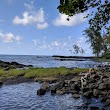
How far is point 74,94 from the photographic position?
2853 centimetres

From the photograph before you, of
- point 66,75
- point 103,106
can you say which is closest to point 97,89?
point 103,106

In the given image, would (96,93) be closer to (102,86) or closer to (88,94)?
(88,94)

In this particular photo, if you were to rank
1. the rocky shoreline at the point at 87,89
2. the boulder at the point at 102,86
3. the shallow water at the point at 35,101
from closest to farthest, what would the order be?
the shallow water at the point at 35,101, the rocky shoreline at the point at 87,89, the boulder at the point at 102,86

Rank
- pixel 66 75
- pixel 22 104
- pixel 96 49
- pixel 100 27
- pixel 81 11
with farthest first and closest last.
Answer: pixel 96 49, pixel 66 75, pixel 22 104, pixel 100 27, pixel 81 11

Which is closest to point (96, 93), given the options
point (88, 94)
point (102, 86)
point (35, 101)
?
point (88, 94)

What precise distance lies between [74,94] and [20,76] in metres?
18.2

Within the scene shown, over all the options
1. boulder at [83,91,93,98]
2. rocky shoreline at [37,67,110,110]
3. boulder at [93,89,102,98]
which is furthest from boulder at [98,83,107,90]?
boulder at [83,91,93,98]

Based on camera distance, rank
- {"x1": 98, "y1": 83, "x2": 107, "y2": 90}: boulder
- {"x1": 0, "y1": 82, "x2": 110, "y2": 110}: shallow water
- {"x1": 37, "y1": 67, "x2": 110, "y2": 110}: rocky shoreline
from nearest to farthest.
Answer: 1. {"x1": 0, "y1": 82, "x2": 110, "y2": 110}: shallow water
2. {"x1": 37, "y1": 67, "x2": 110, "y2": 110}: rocky shoreline
3. {"x1": 98, "y1": 83, "x2": 107, "y2": 90}: boulder

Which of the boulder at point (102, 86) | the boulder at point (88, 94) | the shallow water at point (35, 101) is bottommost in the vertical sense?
the shallow water at point (35, 101)

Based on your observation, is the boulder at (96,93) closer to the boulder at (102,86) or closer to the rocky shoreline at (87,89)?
the rocky shoreline at (87,89)

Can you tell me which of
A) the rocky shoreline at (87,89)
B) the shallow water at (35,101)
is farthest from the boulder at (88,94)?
the shallow water at (35,101)

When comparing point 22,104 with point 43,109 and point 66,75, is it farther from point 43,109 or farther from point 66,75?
point 66,75

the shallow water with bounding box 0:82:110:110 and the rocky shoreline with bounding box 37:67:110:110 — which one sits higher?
the rocky shoreline with bounding box 37:67:110:110

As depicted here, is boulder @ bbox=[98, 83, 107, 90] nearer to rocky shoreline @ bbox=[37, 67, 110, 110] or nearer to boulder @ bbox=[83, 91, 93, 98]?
rocky shoreline @ bbox=[37, 67, 110, 110]
